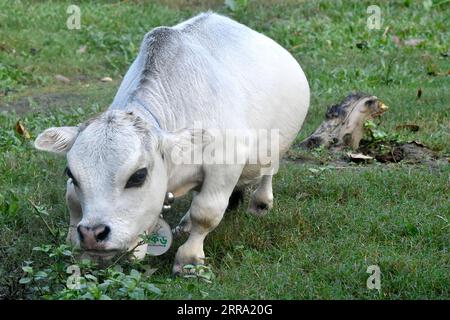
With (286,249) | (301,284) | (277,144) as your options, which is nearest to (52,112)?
(277,144)

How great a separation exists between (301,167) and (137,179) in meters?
2.84

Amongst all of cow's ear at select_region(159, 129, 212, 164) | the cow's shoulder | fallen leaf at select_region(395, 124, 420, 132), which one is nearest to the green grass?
fallen leaf at select_region(395, 124, 420, 132)

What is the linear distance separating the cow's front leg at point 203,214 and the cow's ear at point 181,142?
351 millimetres

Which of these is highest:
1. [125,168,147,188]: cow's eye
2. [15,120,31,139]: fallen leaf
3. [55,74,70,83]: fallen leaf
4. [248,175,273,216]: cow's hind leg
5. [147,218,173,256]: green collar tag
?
[125,168,147,188]: cow's eye

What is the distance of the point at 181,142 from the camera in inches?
221

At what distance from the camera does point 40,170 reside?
7820 mm

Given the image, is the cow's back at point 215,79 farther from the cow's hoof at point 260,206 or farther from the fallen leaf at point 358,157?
the fallen leaf at point 358,157

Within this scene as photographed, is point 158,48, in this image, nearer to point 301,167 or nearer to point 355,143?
point 301,167

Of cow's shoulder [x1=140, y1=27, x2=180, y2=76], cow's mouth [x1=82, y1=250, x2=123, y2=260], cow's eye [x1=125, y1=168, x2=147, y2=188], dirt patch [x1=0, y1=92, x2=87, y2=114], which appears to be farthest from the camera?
dirt patch [x1=0, y1=92, x2=87, y2=114]

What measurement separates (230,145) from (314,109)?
3.95 metres

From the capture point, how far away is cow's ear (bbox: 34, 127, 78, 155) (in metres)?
5.57

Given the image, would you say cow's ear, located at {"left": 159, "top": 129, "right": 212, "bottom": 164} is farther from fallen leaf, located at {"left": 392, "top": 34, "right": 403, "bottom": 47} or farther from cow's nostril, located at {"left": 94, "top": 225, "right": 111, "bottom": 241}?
fallen leaf, located at {"left": 392, "top": 34, "right": 403, "bottom": 47}

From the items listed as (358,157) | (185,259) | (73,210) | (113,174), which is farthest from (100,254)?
(358,157)
